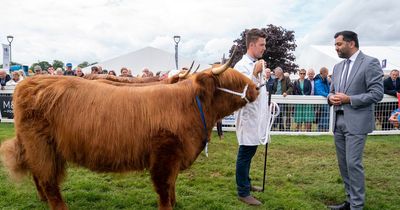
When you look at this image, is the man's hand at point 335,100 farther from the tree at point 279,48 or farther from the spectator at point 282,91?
the tree at point 279,48

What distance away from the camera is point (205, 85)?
4.17m

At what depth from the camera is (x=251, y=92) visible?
439cm

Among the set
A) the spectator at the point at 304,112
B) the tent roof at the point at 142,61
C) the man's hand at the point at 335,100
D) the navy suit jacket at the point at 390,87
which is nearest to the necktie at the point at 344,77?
the man's hand at the point at 335,100

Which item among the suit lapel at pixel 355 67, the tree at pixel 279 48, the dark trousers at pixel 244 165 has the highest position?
the tree at pixel 279 48

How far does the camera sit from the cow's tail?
4.29 meters

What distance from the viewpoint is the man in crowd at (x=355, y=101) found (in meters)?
4.35

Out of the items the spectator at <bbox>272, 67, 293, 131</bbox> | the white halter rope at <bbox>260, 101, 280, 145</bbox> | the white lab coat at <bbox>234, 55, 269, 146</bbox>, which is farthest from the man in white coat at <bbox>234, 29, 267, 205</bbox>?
the spectator at <bbox>272, 67, 293, 131</bbox>

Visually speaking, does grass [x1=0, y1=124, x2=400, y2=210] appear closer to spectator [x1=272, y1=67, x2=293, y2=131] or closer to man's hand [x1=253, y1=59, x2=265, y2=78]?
man's hand [x1=253, y1=59, x2=265, y2=78]

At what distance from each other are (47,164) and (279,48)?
27401mm

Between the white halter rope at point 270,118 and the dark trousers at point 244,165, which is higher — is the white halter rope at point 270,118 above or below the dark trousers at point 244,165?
above

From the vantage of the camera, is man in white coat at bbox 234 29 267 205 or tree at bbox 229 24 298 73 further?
tree at bbox 229 24 298 73

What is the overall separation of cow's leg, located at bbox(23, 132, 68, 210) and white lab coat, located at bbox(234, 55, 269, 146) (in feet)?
7.59

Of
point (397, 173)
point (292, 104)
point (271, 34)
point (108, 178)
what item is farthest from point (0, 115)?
point (271, 34)

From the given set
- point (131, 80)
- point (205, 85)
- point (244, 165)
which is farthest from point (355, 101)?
point (131, 80)
